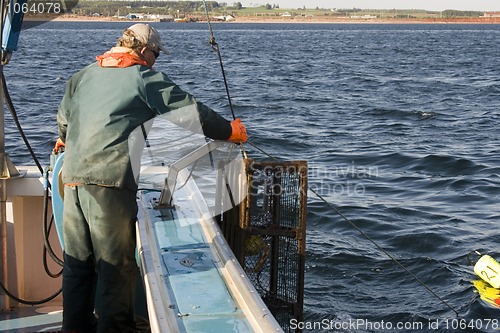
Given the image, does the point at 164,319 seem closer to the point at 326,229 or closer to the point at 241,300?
the point at 241,300

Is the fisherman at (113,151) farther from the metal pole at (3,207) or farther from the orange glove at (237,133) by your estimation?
the metal pole at (3,207)

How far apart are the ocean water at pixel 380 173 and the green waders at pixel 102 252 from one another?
2.82 meters

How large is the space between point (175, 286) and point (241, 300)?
38cm

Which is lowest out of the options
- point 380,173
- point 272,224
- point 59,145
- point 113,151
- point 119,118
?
point 380,173

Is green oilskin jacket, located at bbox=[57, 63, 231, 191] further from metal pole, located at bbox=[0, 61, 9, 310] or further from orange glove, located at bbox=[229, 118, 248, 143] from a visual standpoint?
metal pole, located at bbox=[0, 61, 9, 310]

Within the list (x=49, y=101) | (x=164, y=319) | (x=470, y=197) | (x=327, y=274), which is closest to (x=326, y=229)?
(x=327, y=274)

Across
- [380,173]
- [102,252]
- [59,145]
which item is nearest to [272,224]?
[102,252]

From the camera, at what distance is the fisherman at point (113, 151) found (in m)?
4.37

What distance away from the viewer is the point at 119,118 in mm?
4379

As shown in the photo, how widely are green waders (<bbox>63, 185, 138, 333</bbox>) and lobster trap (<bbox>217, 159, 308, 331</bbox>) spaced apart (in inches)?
36.9

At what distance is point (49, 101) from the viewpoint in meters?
23.9

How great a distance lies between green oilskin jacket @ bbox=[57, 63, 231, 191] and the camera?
4340 millimetres

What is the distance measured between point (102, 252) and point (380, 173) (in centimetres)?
1083

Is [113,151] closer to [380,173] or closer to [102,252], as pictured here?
[102,252]
